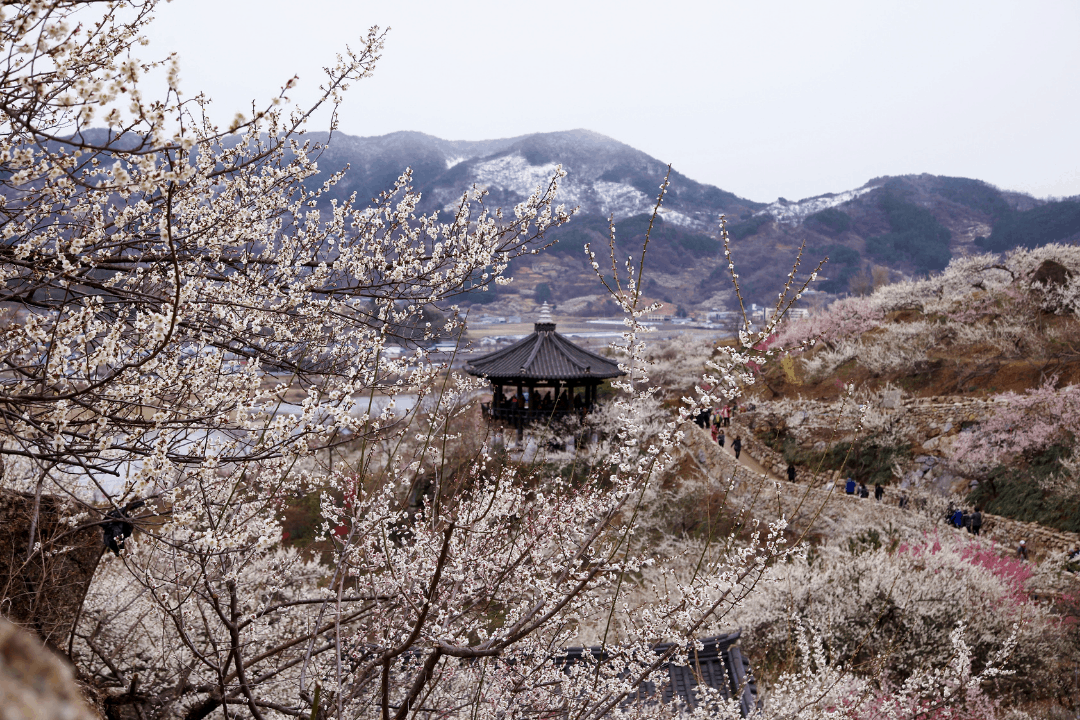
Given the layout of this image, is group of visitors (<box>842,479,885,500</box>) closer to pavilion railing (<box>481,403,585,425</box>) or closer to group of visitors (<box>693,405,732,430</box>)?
group of visitors (<box>693,405,732,430</box>)

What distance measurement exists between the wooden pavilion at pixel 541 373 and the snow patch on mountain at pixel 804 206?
3278 inches

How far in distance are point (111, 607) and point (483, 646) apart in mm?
6407

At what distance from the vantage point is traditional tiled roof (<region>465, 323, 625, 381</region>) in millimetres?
17172

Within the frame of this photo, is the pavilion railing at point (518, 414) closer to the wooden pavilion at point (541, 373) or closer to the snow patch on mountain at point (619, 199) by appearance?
the wooden pavilion at point (541, 373)

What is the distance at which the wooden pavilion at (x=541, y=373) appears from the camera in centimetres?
1725

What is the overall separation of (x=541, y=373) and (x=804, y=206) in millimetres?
99384

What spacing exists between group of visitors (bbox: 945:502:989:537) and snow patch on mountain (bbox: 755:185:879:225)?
86.1 metres

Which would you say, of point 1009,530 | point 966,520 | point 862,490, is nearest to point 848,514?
point 862,490

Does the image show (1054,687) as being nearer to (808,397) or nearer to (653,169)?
(808,397)

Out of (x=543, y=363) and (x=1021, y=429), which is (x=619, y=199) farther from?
(x=1021, y=429)

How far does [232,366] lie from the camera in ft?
16.5

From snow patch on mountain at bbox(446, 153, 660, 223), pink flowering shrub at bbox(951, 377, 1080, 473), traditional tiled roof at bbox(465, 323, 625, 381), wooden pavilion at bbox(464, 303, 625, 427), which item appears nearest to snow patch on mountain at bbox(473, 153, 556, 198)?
snow patch on mountain at bbox(446, 153, 660, 223)

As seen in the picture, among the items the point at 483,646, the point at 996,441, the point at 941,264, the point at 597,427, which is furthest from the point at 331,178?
the point at 941,264

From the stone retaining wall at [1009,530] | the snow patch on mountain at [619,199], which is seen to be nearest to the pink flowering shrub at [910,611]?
the stone retaining wall at [1009,530]
